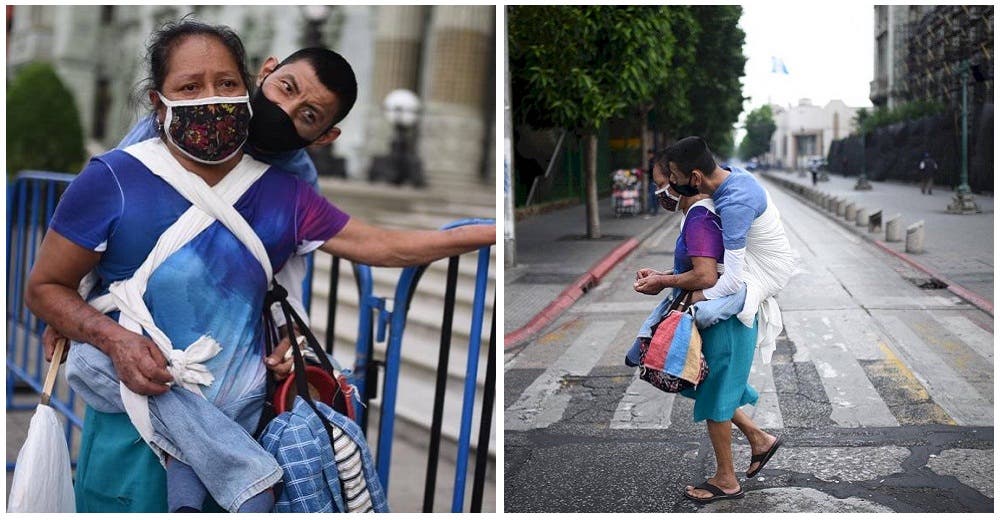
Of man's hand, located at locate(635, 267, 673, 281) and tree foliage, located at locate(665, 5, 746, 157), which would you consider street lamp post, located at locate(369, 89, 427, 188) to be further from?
man's hand, located at locate(635, 267, 673, 281)

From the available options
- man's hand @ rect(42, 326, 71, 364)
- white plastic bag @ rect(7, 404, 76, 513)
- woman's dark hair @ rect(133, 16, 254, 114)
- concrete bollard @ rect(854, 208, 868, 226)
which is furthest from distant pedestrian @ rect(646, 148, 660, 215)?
white plastic bag @ rect(7, 404, 76, 513)

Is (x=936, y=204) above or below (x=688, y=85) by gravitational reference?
below

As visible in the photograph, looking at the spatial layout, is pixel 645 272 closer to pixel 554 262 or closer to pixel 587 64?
pixel 554 262

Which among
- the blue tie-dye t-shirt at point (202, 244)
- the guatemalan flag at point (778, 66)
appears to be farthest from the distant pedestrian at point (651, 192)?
the blue tie-dye t-shirt at point (202, 244)

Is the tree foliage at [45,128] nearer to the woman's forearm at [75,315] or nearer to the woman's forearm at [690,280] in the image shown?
the woman's forearm at [75,315]

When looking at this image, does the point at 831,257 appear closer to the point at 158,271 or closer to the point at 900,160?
the point at 900,160

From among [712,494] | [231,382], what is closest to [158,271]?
[231,382]

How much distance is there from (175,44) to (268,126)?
33 cm

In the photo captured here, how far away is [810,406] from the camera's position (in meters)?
3.19

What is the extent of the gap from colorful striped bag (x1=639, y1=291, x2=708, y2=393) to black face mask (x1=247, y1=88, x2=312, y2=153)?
1321mm

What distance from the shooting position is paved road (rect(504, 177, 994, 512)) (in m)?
3.11
